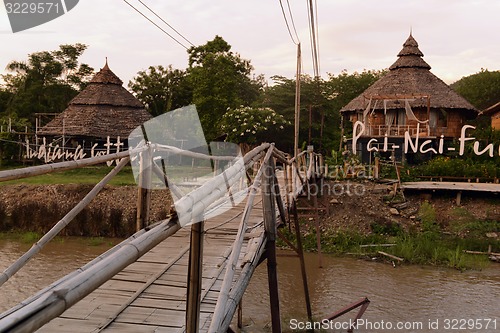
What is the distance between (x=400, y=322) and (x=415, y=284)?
2.60m

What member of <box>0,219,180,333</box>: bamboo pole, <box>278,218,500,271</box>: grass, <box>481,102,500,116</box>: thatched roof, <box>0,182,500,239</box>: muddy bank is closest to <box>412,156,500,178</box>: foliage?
<box>0,182,500,239</box>: muddy bank

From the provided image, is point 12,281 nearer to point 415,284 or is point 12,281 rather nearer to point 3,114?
point 415,284

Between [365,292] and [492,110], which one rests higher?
[492,110]

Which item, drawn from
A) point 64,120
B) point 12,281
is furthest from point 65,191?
point 64,120

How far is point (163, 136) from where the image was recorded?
24.9 metres

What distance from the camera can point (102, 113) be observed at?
79.0 ft

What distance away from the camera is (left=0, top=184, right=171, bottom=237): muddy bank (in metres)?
15.8

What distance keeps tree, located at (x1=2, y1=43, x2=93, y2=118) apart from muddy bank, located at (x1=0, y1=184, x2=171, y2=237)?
45.2ft

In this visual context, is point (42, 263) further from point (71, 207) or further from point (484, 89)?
point (484, 89)

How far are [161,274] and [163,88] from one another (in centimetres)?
2639

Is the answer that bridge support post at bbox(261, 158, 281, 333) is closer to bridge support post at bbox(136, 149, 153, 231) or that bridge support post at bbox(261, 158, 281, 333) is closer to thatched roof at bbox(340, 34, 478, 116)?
bridge support post at bbox(136, 149, 153, 231)

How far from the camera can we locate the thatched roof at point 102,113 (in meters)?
22.8

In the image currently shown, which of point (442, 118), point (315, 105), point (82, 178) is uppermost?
point (315, 105)

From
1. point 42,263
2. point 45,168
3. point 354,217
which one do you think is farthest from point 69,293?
point 354,217
